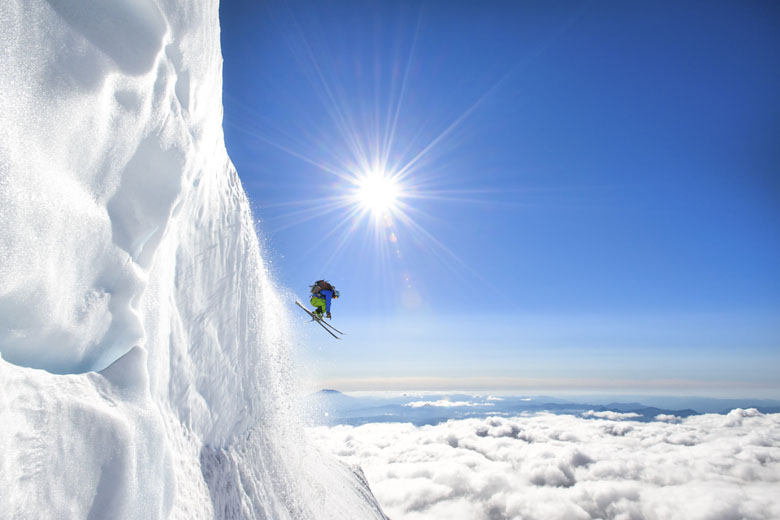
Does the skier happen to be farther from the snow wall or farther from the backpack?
the snow wall

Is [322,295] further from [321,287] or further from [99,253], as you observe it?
[99,253]

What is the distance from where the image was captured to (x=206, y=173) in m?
7.85

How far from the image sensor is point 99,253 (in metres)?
3.66

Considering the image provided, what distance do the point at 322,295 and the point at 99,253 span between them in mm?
14468

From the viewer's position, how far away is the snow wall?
2688 millimetres

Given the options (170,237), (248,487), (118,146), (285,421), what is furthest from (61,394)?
(285,421)

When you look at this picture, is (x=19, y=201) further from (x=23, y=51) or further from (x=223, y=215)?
(x=223, y=215)

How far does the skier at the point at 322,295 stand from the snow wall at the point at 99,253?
1072 centimetres

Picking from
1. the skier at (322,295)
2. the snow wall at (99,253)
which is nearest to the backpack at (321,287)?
the skier at (322,295)

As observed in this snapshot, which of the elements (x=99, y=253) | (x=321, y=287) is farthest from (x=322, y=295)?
(x=99, y=253)

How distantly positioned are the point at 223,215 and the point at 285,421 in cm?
1070

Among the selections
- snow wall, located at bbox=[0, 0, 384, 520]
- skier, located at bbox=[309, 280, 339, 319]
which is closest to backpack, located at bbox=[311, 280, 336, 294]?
skier, located at bbox=[309, 280, 339, 319]

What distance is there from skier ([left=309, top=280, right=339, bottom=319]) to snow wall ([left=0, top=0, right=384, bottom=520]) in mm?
10716

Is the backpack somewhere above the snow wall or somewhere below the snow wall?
above
